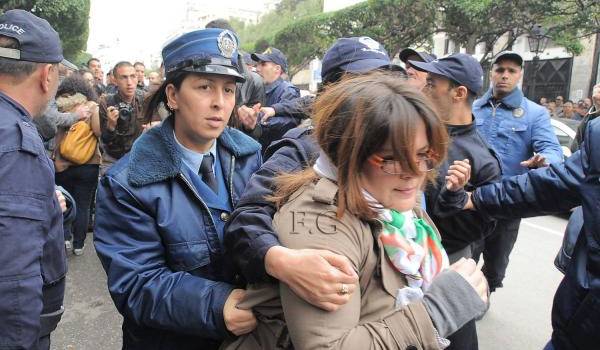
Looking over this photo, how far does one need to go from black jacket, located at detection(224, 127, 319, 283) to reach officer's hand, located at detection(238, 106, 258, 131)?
1.53 meters

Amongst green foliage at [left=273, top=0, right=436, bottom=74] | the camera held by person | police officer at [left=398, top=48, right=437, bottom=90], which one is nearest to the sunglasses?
police officer at [left=398, top=48, right=437, bottom=90]

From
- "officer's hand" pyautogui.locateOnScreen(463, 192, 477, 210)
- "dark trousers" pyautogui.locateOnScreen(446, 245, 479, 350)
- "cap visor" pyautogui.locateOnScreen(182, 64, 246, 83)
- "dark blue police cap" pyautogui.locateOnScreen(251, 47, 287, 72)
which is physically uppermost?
"dark blue police cap" pyautogui.locateOnScreen(251, 47, 287, 72)

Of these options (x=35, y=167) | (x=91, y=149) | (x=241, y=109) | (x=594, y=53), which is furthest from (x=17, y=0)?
(x=594, y=53)

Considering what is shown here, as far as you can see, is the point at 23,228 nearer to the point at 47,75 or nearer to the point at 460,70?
the point at 47,75

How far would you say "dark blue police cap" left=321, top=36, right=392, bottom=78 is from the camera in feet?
5.80

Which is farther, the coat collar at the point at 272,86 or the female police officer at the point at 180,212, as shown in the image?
the coat collar at the point at 272,86

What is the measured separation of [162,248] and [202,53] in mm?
670

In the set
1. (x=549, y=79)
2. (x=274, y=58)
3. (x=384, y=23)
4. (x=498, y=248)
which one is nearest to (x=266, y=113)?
(x=274, y=58)

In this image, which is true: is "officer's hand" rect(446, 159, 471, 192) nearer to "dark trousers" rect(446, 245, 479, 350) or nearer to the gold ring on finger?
"dark trousers" rect(446, 245, 479, 350)

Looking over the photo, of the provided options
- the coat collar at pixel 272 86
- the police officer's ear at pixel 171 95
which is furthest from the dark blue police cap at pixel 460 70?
the coat collar at pixel 272 86

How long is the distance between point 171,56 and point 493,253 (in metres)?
3.13

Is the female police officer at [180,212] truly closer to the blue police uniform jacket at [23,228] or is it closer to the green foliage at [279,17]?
the blue police uniform jacket at [23,228]

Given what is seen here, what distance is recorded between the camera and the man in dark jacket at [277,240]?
3.44 feet

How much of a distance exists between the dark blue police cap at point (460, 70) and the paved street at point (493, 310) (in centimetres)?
198
